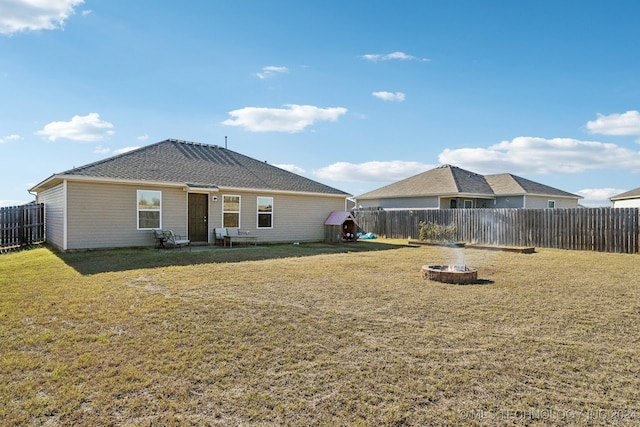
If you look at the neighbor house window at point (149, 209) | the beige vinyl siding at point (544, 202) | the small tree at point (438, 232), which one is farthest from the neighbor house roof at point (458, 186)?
the neighbor house window at point (149, 209)

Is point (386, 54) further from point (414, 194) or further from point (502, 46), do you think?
point (414, 194)

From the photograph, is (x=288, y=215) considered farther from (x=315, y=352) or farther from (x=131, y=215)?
(x=315, y=352)

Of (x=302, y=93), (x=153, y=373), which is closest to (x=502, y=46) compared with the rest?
(x=302, y=93)

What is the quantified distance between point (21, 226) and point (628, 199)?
1513 inches

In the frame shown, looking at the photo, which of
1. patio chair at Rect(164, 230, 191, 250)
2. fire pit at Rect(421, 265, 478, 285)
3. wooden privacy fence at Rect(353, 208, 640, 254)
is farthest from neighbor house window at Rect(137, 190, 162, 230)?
wooden privacy fence at Rect(353, 208, 640, 254)

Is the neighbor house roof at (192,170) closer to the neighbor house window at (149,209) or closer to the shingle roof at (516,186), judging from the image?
the neighbor house window at (149,209)

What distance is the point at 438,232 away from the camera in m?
17.6

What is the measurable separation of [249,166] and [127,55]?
273 inches

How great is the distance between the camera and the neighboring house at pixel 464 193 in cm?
2486

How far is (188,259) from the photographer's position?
1036 cm

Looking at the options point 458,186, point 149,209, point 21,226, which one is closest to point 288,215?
point 149,209

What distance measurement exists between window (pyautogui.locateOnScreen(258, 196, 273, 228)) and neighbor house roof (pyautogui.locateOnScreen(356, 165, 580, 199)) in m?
12.9

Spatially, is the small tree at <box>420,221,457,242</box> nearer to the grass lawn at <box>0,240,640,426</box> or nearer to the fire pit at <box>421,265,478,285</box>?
the grass lawn at <box>0,240,640,426</box>

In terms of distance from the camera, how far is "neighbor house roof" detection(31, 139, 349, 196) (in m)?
12.6
